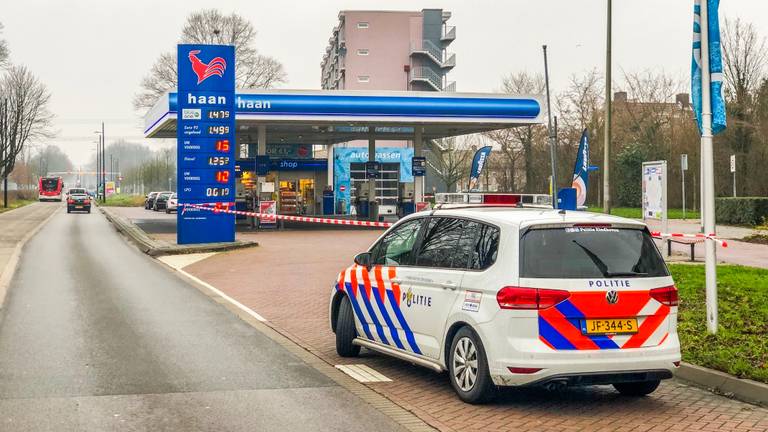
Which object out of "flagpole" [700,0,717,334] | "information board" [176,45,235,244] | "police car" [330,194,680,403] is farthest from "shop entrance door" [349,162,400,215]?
"police car" [330,194,680,403]

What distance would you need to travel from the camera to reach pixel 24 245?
29.1 metres

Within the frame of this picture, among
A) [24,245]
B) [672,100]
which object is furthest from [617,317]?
[672,100]

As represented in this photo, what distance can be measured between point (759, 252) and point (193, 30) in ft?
177

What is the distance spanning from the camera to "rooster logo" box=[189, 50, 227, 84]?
Result: 26953 mm

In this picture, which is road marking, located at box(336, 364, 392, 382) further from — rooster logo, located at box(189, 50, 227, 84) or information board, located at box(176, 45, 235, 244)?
rooster logo, located at box(189, 50, 227, 84)

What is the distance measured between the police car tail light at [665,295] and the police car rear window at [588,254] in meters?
0.12

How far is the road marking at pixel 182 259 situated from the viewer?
22.0 metres

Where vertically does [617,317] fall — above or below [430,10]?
below

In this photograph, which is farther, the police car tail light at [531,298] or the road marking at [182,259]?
the road marking at [182,259]

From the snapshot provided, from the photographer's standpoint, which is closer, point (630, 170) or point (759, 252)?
point (759, 252)

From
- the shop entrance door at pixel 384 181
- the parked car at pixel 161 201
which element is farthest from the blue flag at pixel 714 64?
the parked car at pixel 161 201

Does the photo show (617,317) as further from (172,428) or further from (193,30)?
(193,30)

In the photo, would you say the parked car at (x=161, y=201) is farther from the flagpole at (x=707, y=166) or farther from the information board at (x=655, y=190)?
the flagpole at (x=707, y=166)

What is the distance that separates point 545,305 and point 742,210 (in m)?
30.4
